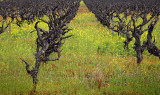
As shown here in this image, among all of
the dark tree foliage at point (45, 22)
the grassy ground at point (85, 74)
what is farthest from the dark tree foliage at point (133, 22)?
the dark tree foliage at point (45, 22)

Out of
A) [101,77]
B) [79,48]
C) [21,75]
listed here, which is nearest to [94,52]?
[79,48]

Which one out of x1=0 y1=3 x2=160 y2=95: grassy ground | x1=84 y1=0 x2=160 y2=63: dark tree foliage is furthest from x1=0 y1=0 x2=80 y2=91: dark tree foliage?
x1=84 y1=0 x2=160 y2=63: dark tree foliage

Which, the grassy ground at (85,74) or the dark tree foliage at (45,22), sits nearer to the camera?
the grassy ground at (85,74)

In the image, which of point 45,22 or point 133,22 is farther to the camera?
point 45,22

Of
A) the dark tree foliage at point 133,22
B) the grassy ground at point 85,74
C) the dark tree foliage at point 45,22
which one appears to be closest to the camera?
the grassy ground at point 85,74

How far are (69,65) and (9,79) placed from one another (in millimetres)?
2878

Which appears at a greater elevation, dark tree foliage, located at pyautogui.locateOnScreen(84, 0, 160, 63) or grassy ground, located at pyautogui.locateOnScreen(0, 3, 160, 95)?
dark tree foliage, located at pyautogui.locateOnScreen(84, 0, 160, 63)

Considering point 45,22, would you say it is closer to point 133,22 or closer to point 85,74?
point 85,74

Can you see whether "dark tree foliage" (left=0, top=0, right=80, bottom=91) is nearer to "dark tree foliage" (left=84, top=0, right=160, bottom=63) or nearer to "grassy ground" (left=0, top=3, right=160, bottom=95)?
"grassy ground" (left=0, top=3, right=160, bottom=95)

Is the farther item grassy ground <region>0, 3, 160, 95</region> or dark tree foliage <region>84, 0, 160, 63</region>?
dark tree foliage <region>84, 0, 160, 63</region>

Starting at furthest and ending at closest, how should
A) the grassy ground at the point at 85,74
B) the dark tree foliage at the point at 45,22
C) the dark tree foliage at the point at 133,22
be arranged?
the dark tree foliage at the point at 133,22 → the dark tree foliage at the point at 45,22 → the grassy ground at the point at 85,74

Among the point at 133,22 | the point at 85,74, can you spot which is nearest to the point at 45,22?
the point at 85,74

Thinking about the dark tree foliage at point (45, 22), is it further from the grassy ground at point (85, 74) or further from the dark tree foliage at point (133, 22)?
the dark tree foliage at point (133, 22)

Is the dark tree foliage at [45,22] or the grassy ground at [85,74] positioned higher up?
the dark tree foliage at [45,22]
